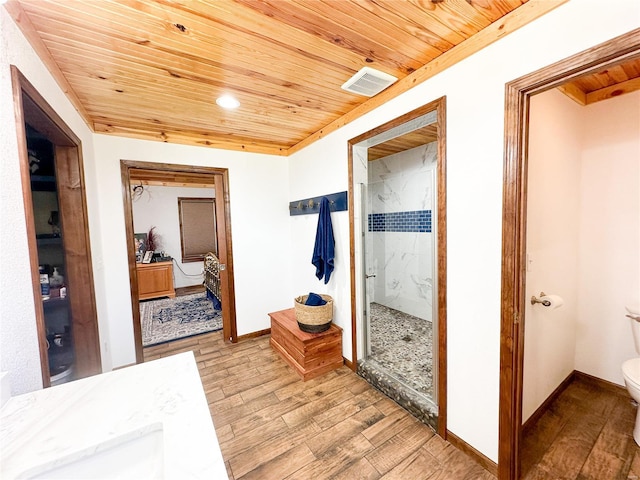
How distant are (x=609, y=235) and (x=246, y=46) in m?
2.88

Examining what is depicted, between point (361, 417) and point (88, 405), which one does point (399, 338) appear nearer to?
point (361, 417)

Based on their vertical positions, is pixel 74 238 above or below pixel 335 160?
below

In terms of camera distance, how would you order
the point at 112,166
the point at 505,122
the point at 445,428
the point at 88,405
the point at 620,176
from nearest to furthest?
1. the point at 88,405
2. the point at 505,122
3. the point at 445,428
4. the point at 620,176
5. the point at 112,166

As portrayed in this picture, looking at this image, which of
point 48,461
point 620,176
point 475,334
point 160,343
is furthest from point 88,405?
point 620,176

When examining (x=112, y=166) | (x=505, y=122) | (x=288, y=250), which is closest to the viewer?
(x=505, y=122)

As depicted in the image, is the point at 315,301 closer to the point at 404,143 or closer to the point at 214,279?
the point at 404,143

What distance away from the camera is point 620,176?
1.91m

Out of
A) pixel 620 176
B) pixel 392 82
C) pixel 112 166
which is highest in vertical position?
pixel 392 82

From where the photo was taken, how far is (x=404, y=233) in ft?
11.0

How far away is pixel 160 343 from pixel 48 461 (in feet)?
9.12

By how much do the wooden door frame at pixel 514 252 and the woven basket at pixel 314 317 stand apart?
4.56ft

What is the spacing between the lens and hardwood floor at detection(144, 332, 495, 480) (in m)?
1.46

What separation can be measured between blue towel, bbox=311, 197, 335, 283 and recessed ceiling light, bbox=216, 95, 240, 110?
3.62 ft

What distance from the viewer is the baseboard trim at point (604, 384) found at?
1.97 m
